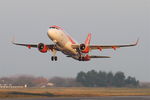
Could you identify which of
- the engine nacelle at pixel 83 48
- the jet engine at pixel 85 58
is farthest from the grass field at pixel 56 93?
the engine nacelle at pixel 83 48

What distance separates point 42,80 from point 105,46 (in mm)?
37605

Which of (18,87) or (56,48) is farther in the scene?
(18,87)

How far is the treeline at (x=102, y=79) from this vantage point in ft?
370

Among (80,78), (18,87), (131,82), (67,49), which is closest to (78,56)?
(67,49)

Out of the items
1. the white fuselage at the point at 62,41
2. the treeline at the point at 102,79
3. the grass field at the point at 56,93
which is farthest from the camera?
the treeline at the point at 102,79

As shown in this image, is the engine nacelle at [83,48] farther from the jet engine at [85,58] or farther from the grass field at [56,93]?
the grass field at [56,93]

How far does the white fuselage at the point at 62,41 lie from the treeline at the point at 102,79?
1918 inches

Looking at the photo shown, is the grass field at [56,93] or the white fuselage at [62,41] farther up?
the white fuselage at [62,41]

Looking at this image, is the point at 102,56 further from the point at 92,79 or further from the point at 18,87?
the point at 92,79

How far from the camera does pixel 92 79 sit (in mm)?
117000

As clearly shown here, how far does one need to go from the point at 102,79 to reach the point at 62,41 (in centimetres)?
5445

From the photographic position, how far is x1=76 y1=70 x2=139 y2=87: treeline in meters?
113

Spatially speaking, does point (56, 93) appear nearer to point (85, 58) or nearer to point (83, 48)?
point (85, 58)

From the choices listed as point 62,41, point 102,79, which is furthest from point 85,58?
point 102,79
